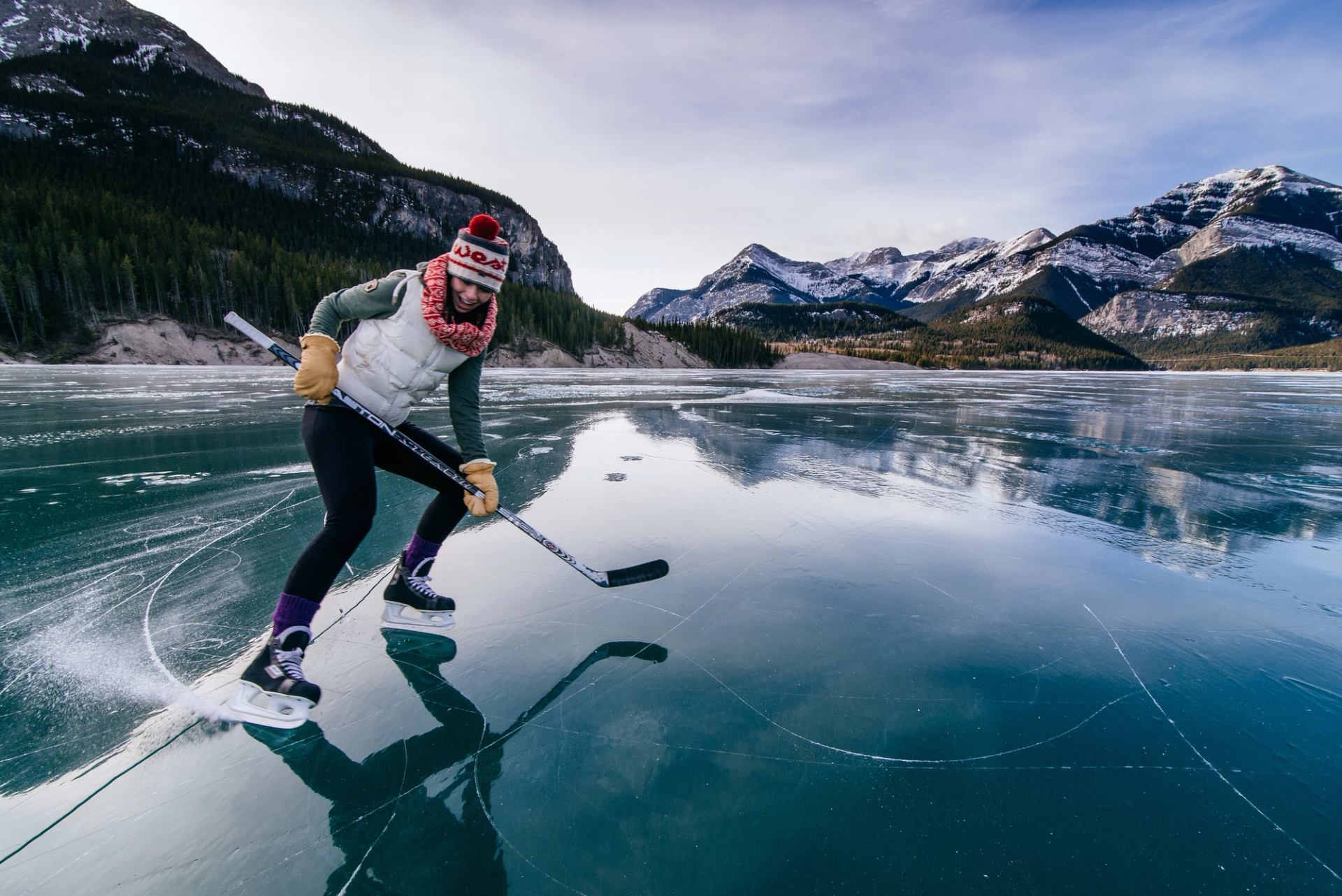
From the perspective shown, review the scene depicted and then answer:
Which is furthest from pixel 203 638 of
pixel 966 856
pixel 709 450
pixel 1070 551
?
pixel 709 450

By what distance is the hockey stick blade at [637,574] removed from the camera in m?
3.55

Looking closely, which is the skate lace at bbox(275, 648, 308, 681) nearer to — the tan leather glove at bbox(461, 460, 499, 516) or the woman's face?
the tan leather glove at bbox(461, 460, 499, 516)

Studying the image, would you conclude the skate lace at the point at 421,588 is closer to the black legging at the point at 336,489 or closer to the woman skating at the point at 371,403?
the woman skating at the point at 371,403

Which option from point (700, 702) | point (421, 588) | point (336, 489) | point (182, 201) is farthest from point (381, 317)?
point (182, 201)

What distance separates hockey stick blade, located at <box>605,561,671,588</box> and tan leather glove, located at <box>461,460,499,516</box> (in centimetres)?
93

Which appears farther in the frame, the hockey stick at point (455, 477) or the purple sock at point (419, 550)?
the purple sock at point (419, 550)

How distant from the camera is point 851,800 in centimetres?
191

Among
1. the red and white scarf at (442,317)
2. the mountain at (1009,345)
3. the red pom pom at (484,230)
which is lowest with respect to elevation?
the red and white scarf at (442,317)

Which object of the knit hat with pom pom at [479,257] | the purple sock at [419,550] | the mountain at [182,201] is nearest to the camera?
the knit hat with pom pom at [479,257]

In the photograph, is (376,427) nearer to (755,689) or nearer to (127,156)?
(755,689)

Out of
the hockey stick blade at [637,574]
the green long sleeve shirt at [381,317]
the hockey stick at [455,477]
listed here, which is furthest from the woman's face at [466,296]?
the hockey stick blade at [637,574]

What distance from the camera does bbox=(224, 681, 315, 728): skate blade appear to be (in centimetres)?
228

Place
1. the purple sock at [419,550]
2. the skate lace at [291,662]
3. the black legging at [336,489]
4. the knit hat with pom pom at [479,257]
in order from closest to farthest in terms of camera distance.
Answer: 1. the skate lace at [291,662]
2. the black legging at [336,489]
3. the knit hat with pom pom at [479,257]
4. the purple sock at [419,550]

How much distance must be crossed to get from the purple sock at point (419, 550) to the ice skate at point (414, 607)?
0.20 feet
